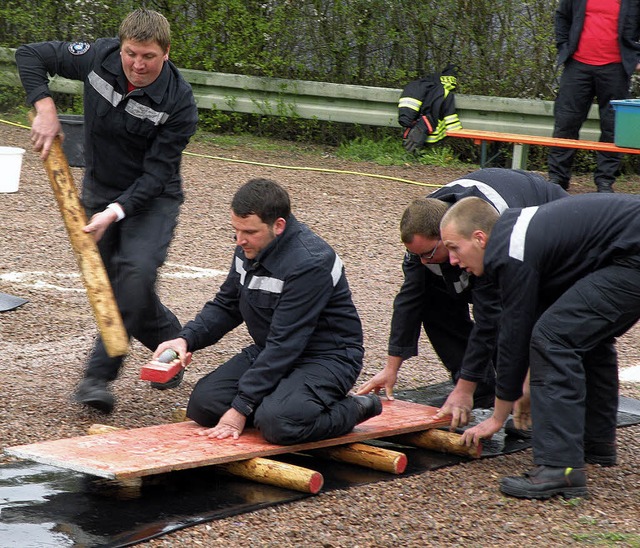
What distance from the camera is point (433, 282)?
207 inches

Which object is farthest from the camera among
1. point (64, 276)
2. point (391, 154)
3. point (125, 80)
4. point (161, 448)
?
point (391, 154)

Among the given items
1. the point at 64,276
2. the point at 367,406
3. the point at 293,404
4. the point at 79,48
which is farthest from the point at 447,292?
the point at 64,276

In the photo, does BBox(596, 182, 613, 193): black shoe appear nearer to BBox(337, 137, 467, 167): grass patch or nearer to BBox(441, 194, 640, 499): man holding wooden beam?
BBox(337, 137, 467, 167): grass patch

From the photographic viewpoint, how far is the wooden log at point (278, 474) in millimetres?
4176

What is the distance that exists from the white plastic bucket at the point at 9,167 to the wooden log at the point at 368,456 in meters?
5.14

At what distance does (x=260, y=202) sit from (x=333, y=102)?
30.4 ft

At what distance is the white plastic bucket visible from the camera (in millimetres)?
8891

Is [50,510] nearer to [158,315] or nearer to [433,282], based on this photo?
[158,315]

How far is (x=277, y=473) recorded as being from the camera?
4227 mm

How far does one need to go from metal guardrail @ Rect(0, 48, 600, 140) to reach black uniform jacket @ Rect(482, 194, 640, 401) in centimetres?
803

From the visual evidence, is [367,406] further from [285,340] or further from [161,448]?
[161,448]

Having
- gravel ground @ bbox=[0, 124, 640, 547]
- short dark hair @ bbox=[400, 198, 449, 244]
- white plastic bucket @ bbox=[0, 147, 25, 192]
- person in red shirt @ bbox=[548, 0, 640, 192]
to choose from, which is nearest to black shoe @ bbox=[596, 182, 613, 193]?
person in red shirt @ bbox=[548, 0, 640, 192]

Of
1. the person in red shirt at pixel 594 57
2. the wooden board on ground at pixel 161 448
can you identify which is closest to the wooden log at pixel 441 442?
the wooden board on ground at pixel 161 448

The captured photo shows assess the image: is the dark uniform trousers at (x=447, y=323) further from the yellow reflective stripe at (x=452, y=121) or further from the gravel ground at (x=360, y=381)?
the yellow reflective stripe at (x=452, y=121)
